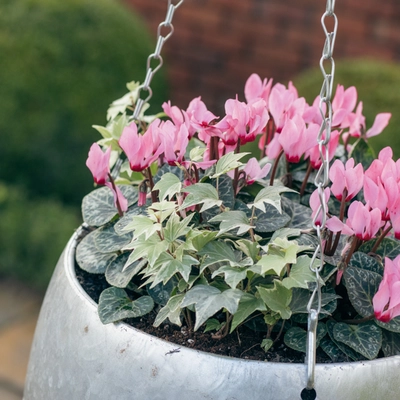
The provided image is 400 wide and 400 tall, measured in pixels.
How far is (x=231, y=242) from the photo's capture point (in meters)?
0.92

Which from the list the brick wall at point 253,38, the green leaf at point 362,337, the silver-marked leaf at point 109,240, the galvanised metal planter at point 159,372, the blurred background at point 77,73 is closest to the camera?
the galvanised metal planter at point 159,372

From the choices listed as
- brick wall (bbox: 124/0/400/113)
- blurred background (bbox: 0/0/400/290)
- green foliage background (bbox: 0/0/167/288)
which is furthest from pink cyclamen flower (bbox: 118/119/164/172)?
brick wall (bbox: 124/0/400/113)

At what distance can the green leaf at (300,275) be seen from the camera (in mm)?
776

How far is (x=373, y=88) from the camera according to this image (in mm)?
2387

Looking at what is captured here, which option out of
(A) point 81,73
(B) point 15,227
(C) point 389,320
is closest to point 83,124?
(A) point 81,73

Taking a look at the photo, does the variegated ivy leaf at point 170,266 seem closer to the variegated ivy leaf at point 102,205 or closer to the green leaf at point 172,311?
the green leaf at point 172,311

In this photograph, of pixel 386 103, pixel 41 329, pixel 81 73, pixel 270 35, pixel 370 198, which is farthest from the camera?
pixel 270 35

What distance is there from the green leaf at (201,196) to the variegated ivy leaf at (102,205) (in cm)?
19

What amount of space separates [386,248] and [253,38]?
2.72 m

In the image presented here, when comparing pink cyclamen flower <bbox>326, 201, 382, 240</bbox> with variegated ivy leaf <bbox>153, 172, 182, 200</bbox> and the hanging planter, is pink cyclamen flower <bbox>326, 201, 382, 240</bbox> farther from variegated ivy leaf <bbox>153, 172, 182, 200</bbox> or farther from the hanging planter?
variegated ivy leaf <bbox>153, 172, 182, 200</bbox>

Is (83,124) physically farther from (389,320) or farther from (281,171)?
(389,320)

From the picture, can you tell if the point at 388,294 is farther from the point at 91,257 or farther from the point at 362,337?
the point at 91,257

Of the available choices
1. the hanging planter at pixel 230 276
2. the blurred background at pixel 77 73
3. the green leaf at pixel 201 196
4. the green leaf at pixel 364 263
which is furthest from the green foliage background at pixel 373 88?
the green leaf at pixel 201 196

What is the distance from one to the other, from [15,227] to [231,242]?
1.97 m
